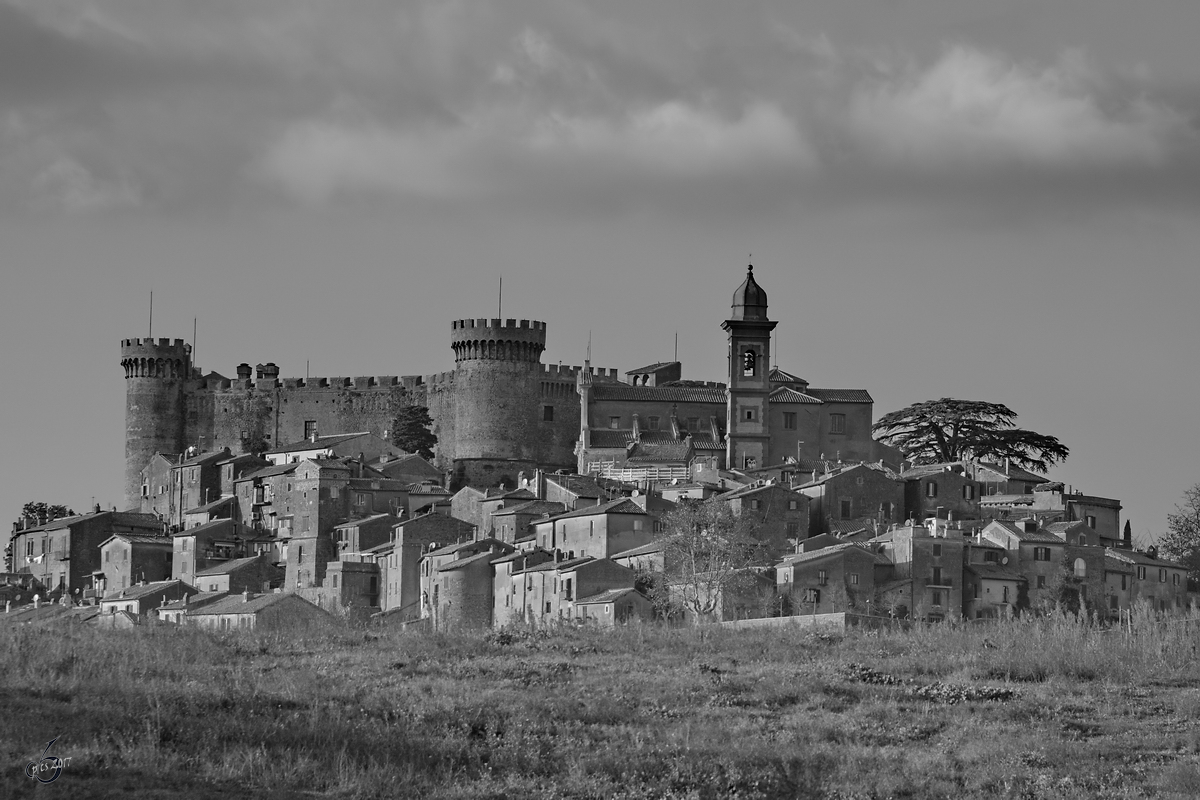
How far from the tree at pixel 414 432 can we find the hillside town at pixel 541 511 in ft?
A: 1.61

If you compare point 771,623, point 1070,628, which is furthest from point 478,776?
point 771,623

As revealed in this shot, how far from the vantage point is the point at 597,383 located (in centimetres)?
8731

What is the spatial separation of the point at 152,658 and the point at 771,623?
12079mm

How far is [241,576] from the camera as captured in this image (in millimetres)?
68312

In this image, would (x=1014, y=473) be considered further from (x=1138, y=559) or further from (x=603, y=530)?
(x=603, y=530)

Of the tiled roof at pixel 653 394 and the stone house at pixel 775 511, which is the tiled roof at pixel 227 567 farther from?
the tiled roof at pixel 653 394

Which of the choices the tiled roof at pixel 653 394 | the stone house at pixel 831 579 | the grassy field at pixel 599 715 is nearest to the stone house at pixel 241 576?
the tiled roof at pixel 653 394

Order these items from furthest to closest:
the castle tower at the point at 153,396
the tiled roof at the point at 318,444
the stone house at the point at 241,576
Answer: the castle tower at the point at 153,396, the tiled roof at the point at 318,444, the stone house at the point at 241,576

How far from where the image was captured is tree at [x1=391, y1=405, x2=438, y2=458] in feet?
296

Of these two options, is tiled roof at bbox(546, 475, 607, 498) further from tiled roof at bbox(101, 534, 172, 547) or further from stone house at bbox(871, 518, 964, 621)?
stone house at bbox(871, 518, 964, 621)

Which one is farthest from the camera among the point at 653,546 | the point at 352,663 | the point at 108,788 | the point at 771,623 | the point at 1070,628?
the point at 653,546

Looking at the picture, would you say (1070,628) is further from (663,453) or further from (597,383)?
(597,383)

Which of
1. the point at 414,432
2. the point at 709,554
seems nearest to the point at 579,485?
the point at 709,554

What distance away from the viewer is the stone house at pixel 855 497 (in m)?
66.7
